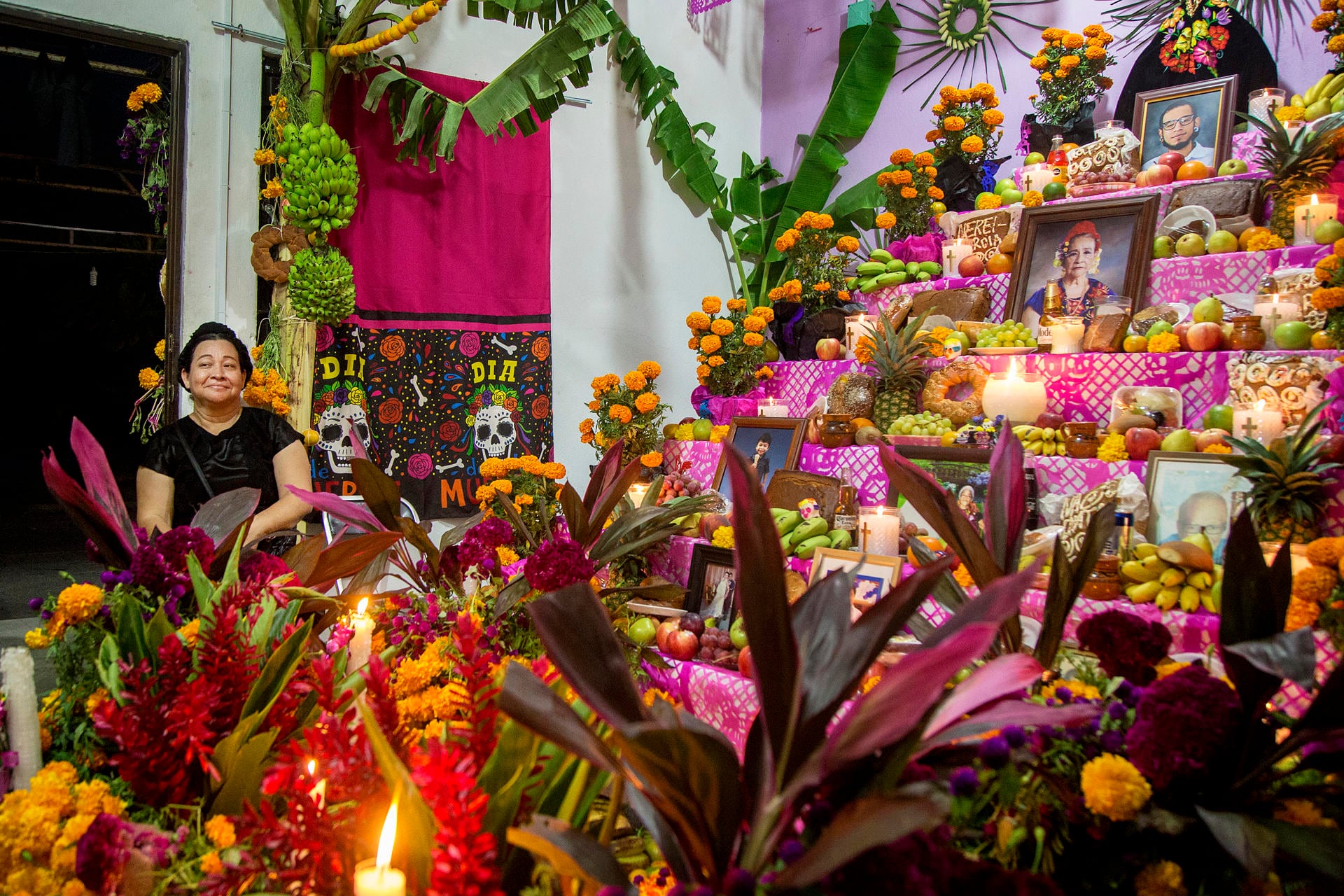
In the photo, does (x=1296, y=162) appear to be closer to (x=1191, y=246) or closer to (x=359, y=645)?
(x=1191, y=246)

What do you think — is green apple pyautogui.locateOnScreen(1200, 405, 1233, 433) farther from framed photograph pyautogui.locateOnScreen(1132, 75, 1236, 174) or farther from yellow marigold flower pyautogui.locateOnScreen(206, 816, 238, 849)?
yellow marigold flower pyautogui.locateOnScreen(206, 816, 238, 849)

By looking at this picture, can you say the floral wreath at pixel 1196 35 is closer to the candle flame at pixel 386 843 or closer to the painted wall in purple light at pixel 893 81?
the painted wall in purple light at pixel 893 81

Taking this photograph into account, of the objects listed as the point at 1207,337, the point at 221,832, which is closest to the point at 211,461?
the point at 221,832

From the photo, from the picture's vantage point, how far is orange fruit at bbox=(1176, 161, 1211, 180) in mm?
2717

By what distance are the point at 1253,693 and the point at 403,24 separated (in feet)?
9.79

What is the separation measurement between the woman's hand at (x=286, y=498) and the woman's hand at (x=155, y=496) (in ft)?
0.74

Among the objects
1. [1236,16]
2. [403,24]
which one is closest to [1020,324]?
[1236,16]

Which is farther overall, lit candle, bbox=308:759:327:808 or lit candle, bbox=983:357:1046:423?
lit candle, bbox=983:357:1046:423

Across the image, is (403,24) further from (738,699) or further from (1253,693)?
(1253,693)

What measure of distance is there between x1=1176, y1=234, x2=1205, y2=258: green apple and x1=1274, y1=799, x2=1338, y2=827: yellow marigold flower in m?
2.42

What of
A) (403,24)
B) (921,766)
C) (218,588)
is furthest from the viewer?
(403,24)

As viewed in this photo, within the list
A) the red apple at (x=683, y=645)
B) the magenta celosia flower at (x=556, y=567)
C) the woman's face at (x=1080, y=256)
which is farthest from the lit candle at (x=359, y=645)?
the woman's face at (x=1080, y=256)

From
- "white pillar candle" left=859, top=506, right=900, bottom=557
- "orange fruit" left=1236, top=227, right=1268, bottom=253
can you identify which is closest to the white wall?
"white pillar candle" left=859, top=506, right=900, bottom=557

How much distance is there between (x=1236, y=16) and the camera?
307cm
